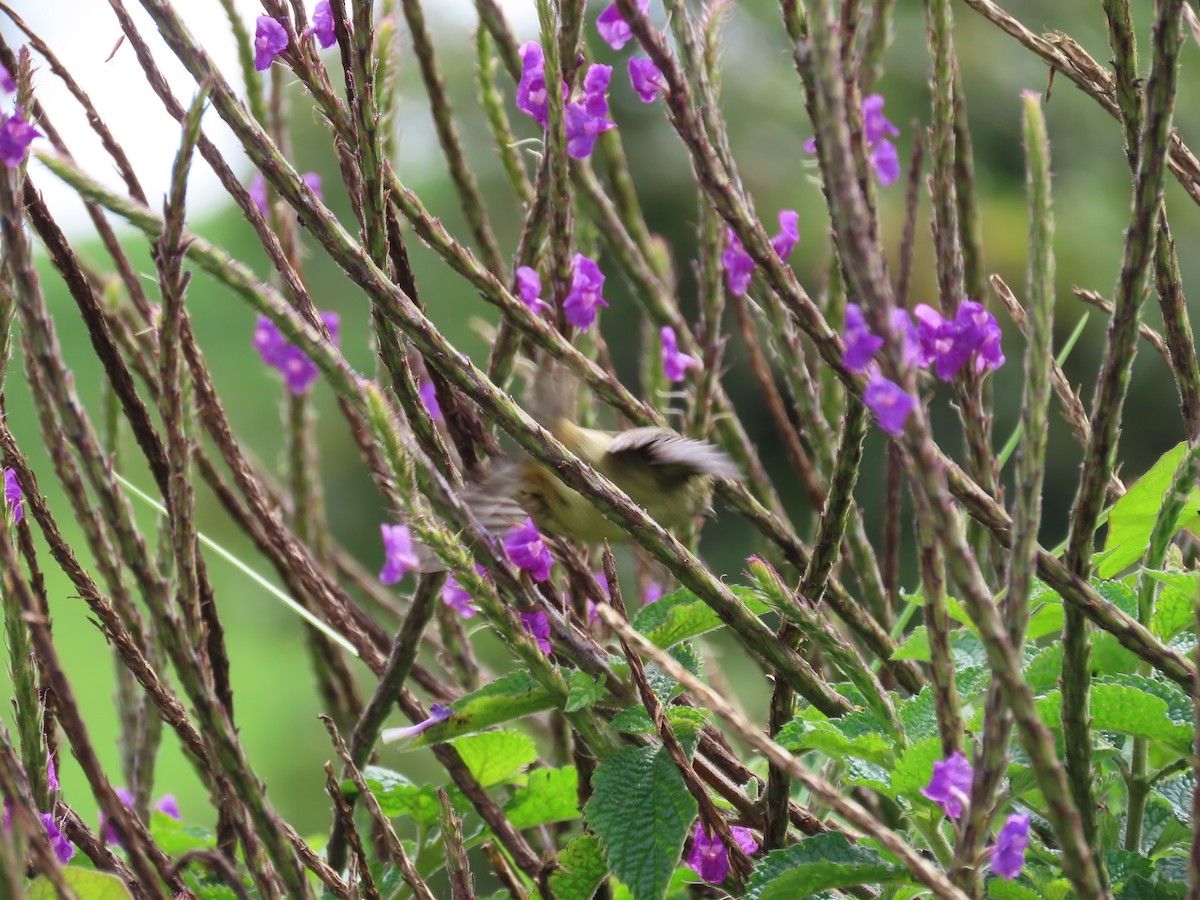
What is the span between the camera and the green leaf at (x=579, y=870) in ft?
2.80

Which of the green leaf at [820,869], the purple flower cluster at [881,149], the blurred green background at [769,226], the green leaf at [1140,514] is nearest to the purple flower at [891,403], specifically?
the green leaf at [820,869]

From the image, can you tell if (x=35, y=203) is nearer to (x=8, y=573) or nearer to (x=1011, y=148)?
(x=8, y=573)

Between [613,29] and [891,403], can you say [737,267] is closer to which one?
[613,29]

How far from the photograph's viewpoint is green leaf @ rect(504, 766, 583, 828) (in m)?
1.01

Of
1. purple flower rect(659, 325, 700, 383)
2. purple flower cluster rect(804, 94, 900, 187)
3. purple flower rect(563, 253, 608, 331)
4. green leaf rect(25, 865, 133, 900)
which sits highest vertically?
purple flower cluster rect(804, 94, 900, 187)

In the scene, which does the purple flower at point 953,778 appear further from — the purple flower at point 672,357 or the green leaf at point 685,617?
the purple flower at point 672,357

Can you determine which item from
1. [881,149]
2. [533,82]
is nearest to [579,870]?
[533,82]

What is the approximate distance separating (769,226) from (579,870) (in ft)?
14.2

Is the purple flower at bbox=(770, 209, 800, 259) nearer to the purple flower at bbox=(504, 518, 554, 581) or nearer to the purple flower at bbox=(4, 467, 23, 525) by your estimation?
the purple flower at bbox=(504, 518, 554, 581)

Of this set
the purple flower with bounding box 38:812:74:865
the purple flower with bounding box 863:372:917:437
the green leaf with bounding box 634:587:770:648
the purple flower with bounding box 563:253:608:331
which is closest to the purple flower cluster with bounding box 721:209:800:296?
the purple flower with bounding box 563:253:608:331

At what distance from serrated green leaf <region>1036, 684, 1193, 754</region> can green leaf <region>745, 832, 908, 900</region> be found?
14 cm

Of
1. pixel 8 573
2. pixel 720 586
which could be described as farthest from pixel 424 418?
pixel 8 573

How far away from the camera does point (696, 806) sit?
0.78 m

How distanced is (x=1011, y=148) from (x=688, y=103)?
4.82 meters
